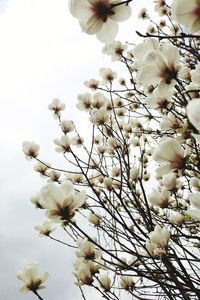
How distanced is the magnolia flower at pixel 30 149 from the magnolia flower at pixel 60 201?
6.17 ft

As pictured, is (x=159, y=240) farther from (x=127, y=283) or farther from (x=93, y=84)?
(x=93, y=84)

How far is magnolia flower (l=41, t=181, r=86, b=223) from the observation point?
1.34 metres

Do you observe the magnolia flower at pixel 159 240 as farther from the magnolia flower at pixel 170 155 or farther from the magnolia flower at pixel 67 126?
the magnolia flower at pixel 67 126

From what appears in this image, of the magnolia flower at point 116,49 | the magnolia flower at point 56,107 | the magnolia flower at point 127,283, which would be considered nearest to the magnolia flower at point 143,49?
the magnolia flower at point 127,283

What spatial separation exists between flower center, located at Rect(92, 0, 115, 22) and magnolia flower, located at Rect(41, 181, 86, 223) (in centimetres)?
64

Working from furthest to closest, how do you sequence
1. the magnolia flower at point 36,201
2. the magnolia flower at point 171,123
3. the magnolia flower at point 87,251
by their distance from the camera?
the magnolia flower at point 36,201 → the magnolia flower at point 171,123 → the magnolia flower at point 87,251

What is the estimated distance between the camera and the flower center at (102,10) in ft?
3.51

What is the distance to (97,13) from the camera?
1088mm

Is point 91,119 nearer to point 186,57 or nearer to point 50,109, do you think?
point 50,109

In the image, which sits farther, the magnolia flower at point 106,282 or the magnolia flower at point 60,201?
the magnolia flower at point 106,282

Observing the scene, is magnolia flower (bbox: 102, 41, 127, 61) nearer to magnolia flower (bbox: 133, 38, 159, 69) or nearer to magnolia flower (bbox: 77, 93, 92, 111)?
magnolia flower (bbox: 77, 93, 92, 111)

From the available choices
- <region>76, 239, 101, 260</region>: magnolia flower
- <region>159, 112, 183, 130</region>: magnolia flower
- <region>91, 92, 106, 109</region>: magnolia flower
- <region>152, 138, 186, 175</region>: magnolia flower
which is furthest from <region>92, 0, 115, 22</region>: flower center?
<region>91, 92, 106, 109</region>: magnolia flower

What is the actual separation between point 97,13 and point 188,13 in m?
0.32

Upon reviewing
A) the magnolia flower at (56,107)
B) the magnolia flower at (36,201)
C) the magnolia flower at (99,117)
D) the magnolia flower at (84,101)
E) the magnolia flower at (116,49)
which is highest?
the magnolia flower at (116,49)
